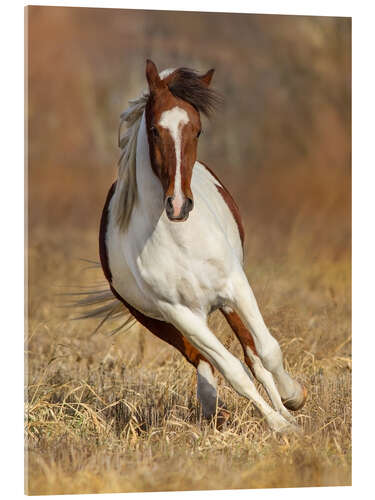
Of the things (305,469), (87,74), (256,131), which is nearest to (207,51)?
(256,131)

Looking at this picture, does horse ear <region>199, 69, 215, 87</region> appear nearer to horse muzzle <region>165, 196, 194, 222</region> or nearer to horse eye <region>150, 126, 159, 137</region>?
horse eye <region>150, 126, 159, 137</region>

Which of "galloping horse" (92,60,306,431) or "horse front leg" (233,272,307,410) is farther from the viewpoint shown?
"horse front leg" (233,272,307,410)

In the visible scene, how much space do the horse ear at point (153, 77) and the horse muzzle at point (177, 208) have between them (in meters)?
0.62

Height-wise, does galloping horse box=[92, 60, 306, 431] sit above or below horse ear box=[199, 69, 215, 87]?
below

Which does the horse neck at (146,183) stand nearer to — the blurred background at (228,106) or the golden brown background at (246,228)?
the golden brown background at (246,228)

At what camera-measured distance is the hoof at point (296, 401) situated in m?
5.88

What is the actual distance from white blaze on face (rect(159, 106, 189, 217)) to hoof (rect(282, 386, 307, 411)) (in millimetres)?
1470

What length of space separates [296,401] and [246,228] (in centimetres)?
322

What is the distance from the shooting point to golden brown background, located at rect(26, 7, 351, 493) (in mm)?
5562

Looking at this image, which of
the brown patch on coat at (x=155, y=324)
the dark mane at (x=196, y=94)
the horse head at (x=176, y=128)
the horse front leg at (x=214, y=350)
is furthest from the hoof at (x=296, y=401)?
the dark mane at (x=196, y=94)

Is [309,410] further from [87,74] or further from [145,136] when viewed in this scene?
[87,74]

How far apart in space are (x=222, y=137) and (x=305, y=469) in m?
5.13

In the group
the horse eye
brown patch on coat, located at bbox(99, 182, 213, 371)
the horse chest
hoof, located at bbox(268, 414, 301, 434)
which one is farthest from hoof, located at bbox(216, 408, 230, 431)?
the horse eye

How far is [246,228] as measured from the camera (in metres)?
8.95
